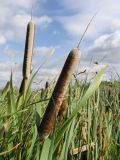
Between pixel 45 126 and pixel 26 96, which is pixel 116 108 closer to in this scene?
pixel 26 96

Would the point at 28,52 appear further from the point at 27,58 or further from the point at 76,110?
the point at 76,110

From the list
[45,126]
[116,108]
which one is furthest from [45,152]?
[116,108]

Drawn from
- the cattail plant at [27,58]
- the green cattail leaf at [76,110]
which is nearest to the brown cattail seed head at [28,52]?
the cattail plant at [27,58]

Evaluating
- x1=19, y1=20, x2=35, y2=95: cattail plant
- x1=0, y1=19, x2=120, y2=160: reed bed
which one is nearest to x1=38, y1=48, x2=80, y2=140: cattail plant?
x1=0, y1=19, x2=120, y2=160: reed bed

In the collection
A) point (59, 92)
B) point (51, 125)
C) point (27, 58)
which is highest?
point (27, 58)

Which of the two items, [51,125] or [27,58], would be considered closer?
[51,125]

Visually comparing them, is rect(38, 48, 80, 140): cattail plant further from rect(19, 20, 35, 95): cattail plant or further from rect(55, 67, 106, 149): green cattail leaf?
rect(19, 20, 35, 95): cattail plant

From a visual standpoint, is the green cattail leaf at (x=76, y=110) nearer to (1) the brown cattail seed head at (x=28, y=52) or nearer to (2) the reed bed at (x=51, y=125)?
(2) the reed bed at (x=51, y=125)

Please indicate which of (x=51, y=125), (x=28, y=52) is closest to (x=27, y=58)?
(x=28, y=52)

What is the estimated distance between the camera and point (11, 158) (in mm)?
2400

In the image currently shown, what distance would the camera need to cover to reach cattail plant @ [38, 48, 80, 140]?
1.81m

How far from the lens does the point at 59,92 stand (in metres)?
1.83

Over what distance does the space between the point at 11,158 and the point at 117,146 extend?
66.4 inches

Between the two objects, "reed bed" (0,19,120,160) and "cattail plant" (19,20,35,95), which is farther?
"cattail plant" (19,20,35,95)
